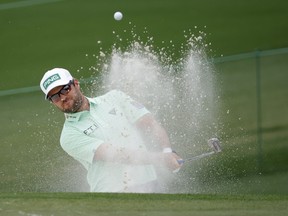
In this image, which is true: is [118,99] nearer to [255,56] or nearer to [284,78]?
[255,56]

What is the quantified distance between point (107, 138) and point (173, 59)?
16.3 ft

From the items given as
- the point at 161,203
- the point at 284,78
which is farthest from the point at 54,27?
the point at 161,203

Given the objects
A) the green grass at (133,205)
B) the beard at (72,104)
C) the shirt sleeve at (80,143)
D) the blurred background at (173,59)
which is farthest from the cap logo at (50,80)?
the blurred background at (173,59)

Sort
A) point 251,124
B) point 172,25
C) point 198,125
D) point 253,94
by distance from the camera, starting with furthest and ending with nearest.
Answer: point 172,25
point 253,94
point 251,124
point 198,125

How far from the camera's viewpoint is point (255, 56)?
39.3 feet

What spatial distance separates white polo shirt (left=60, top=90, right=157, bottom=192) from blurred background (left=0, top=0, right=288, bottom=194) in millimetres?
945

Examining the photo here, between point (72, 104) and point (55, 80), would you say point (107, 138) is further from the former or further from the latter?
point (55, 80)

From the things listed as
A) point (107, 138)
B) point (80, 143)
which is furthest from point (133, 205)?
point (107, 138)

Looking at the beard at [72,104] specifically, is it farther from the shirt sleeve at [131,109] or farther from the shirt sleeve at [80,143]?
the shirt sleeve at [131,109]

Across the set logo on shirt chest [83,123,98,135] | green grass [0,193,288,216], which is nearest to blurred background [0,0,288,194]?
logo on shirt chest [83,123,98,135]

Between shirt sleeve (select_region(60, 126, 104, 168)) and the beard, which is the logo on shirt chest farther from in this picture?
the beard

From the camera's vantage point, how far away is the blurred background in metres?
12.0

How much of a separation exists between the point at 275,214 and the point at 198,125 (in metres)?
3.49

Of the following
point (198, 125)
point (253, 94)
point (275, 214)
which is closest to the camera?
point (275, 214)
